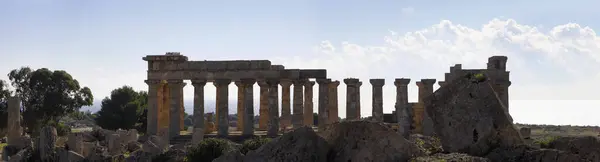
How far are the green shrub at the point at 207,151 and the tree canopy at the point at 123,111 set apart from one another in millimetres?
44611

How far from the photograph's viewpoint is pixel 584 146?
15023 mm

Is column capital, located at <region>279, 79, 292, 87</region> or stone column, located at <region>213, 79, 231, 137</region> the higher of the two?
column capital, located at <region>279, 79, 292, 87</region>

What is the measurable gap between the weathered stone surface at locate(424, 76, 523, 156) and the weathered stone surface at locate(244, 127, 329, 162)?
291 cm

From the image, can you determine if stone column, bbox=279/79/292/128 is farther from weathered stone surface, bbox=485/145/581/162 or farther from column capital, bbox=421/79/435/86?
weathered stone surface, bbox=485/145/581/162

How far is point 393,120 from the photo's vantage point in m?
51.1

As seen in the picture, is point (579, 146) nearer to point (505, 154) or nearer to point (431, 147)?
point (505, 154)

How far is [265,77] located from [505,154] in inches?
1258

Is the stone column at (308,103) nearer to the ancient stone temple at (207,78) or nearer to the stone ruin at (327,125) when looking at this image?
the stone ruin at (327,125)

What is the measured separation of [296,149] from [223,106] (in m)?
31.3

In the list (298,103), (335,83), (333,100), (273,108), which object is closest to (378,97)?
(335,83)

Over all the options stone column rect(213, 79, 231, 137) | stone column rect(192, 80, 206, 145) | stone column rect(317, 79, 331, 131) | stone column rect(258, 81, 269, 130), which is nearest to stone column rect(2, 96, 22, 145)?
stone column rect(192, 80, 206, 145)

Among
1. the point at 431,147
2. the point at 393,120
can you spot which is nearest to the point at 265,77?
the point at 393,120

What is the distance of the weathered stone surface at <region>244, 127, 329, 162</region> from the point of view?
51.6 feet

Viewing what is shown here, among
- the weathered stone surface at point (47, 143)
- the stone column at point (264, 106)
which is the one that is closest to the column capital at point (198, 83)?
the stone column at point (264, 106)
